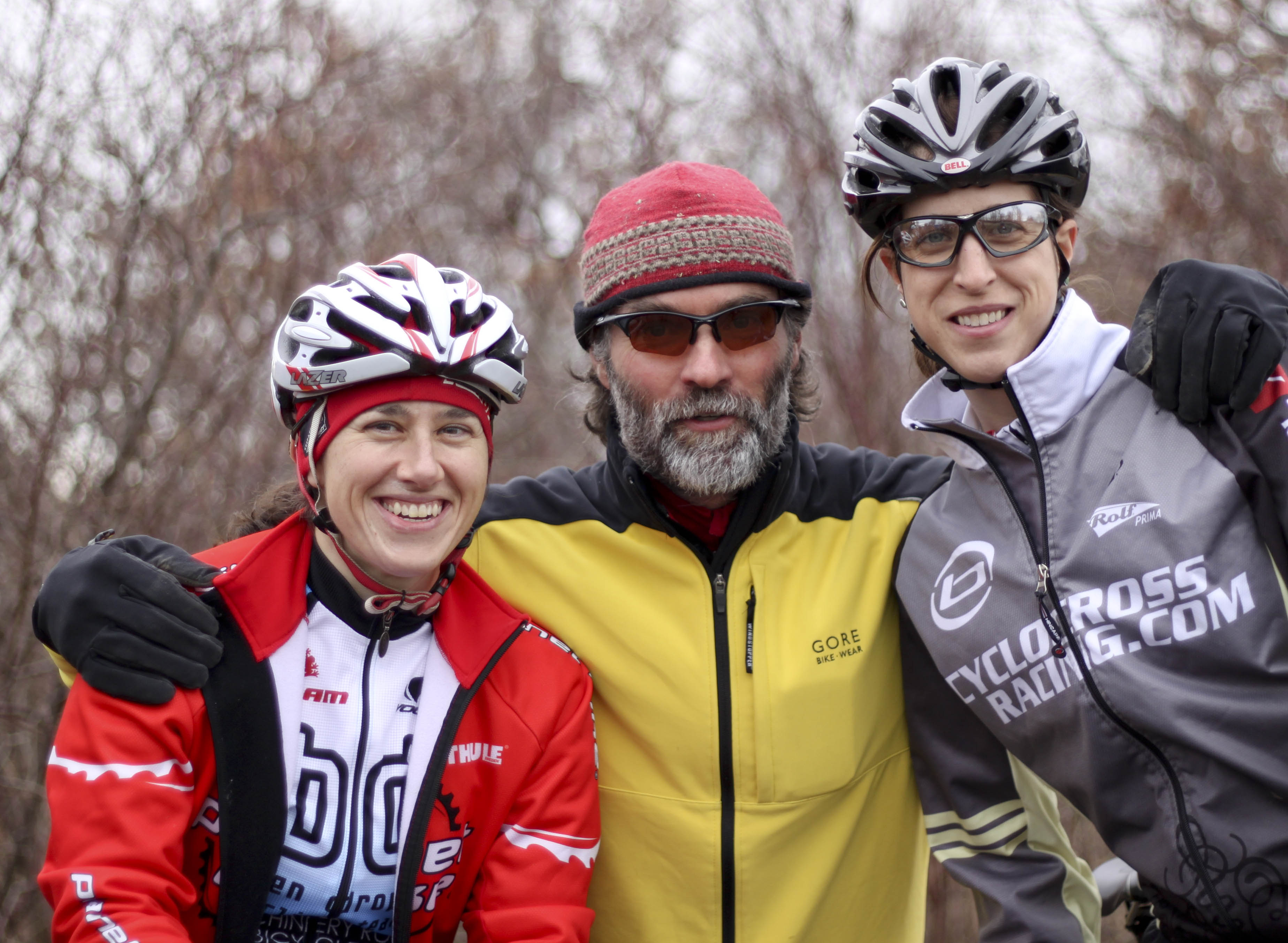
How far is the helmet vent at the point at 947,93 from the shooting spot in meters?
3.09

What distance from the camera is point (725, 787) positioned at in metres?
2.97

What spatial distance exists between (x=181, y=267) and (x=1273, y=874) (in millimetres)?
5149

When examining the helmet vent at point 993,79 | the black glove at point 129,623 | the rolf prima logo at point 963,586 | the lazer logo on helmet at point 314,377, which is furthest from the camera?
the helmet vent at point 993,79

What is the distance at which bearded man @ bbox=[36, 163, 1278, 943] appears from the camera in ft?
9.76

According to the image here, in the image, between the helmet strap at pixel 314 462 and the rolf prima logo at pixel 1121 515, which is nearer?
the rolf prima logo at pixel 1121 515

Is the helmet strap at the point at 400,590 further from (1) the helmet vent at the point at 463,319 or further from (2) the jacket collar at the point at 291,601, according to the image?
(1) the helmet vent at the point at 463,319

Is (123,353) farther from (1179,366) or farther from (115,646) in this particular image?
(1179,366)

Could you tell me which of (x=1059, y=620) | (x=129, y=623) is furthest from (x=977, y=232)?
(x=129, y=623)

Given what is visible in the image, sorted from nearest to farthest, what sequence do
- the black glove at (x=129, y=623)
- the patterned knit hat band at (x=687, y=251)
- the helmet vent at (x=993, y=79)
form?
the black glove at (x=129, y=623)
the helmet vent at (x=993, y=79)
the patterned knit hat band at (x=687, y=251)

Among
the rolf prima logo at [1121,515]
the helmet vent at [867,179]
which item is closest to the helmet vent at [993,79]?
the helmet vent at [867,179]

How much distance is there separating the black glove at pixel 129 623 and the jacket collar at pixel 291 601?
84 millimetres

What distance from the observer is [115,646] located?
2471 mm

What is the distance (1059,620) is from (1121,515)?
0.99ft

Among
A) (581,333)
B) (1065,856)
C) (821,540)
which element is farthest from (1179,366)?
(581,333)
